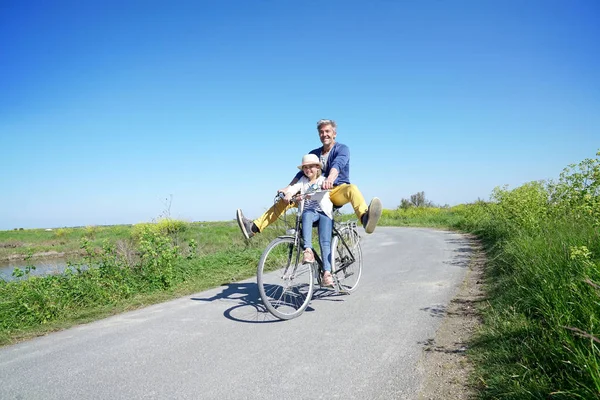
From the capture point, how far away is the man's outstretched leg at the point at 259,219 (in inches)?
190

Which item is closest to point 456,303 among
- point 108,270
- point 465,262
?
point 465,262

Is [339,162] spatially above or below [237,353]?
above

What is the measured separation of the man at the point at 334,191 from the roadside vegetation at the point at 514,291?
180 centimetres

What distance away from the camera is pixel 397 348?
10.6 feet

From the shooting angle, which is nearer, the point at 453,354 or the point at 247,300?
the point at 453,354

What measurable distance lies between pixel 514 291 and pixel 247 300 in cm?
344

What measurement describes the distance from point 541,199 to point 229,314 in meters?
7.29

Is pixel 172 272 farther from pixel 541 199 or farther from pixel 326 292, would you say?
pixel 541 199

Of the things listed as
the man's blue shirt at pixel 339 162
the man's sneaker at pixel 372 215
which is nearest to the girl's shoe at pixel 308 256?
the man's sneaker at pixel 372 215

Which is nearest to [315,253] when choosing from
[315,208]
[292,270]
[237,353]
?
[292,270]

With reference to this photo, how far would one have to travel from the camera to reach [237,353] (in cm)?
323

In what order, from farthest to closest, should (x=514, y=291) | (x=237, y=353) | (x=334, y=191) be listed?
(x=334, y=191) → (x=514, y=291) → (x=237, y=353)

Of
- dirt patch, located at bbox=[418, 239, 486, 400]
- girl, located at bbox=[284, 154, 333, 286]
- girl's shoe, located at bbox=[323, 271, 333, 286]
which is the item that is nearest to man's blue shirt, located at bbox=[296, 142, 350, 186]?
girl, located at bbox=[284, 154, 333, 286]

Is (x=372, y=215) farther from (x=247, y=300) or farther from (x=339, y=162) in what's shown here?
(x=247, y=300)
